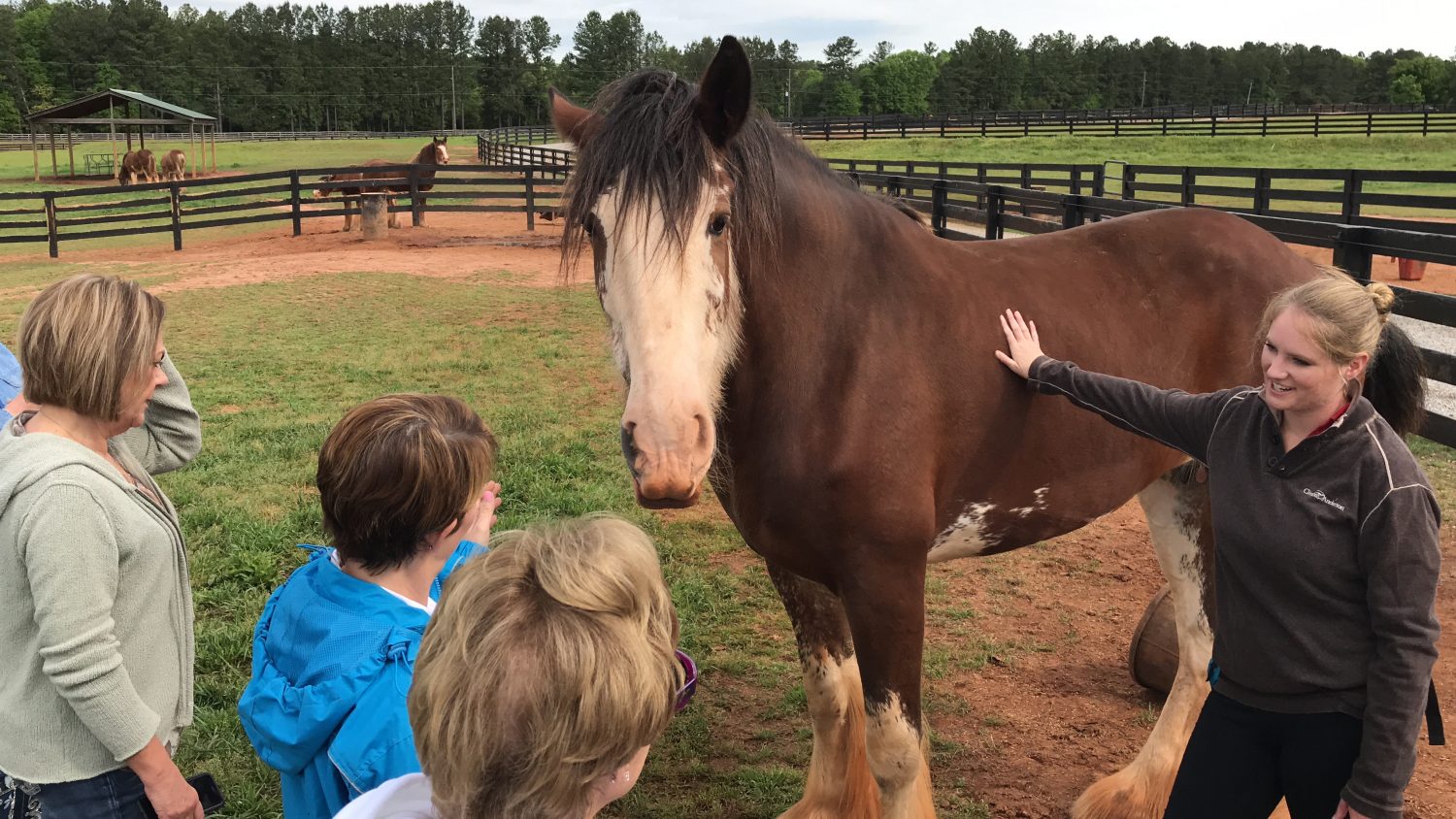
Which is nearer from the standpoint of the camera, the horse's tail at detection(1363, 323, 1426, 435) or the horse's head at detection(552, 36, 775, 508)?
the horse's head at detection(552, 36, 775, 508)

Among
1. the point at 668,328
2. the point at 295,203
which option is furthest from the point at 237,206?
the point at 668,328

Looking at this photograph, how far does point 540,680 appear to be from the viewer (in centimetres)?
101

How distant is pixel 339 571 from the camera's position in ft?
5.36

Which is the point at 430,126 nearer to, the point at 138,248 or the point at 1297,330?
the point at 138,248

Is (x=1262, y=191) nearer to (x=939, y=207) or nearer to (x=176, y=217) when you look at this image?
(x=939, y=207)

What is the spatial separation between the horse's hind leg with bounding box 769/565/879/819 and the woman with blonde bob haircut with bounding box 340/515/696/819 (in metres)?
Answer: 1.94

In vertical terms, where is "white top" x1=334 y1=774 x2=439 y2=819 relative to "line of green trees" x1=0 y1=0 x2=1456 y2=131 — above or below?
below

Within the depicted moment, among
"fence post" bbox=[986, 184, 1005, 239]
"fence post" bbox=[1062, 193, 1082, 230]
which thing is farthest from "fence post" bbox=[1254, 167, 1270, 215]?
"fence post" bbox=[1062, 193, 1082, 230]

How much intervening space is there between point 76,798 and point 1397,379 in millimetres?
3403

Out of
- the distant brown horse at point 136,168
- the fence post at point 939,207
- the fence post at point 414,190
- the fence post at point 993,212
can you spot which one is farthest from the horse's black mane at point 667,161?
the distant brown horse at point 136,168

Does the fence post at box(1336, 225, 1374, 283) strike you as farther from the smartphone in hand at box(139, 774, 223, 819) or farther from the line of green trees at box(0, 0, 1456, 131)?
the line of green trees at box(0, 0, 1456, 131)

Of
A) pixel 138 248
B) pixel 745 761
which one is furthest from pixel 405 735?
pixel 138 248

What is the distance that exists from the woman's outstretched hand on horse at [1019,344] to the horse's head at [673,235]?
0.85 m

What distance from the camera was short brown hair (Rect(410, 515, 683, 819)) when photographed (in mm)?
1013
